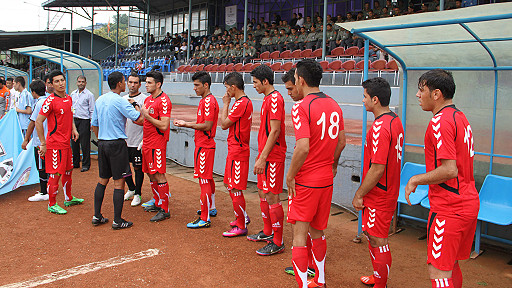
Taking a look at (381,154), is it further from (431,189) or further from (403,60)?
(403,60)

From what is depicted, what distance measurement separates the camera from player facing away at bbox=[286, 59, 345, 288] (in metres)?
3.32

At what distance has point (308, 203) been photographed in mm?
3389

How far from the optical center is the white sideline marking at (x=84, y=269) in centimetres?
385

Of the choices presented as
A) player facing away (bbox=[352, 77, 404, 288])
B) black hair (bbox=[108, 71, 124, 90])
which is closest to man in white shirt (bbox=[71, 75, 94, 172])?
black hair (bbox=[108, 71, 124, 90])

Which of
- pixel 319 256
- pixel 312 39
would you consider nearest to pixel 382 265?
pixel 319 256

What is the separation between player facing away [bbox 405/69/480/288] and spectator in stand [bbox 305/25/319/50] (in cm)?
1543

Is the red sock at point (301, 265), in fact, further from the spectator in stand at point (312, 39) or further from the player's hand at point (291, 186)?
the spectator in stand at point (312, 39)

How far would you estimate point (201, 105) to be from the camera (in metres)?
5.45

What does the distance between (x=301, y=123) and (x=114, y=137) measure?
3.13 metres

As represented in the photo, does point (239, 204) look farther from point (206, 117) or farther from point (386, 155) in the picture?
point (386, 155)

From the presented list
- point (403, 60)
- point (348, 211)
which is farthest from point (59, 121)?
point (403, 60)

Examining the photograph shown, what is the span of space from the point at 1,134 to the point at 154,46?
2528 centimetres

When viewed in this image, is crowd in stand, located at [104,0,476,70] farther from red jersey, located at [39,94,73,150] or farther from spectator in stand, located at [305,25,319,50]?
red jersey, located at [39,94,73,150]

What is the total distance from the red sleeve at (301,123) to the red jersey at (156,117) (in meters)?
2.91
